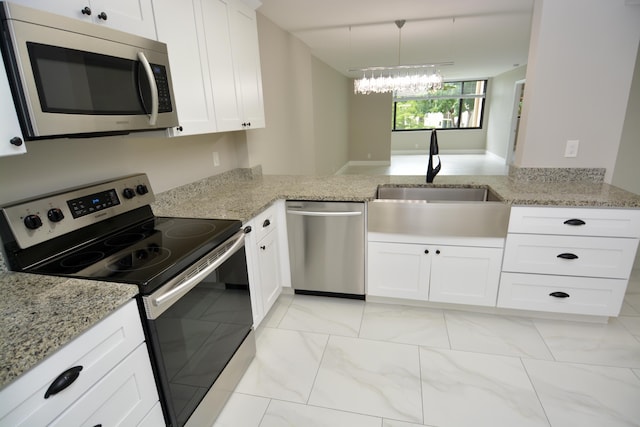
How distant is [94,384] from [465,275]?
211 centimetres

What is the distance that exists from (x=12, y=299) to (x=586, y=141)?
10.6 ft

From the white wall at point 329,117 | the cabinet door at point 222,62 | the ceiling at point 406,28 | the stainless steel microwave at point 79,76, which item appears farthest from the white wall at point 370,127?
the stainless steel microwave at point 79,76

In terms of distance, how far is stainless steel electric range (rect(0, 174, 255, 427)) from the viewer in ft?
3.97

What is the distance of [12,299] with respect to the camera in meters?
1.04

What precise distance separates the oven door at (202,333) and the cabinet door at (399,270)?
0.97m

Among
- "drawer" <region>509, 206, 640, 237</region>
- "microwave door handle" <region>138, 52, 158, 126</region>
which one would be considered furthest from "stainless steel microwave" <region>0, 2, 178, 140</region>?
"drawer" <region>509, 206, 640, 237</region>

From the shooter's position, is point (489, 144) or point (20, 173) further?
point (489, 144)

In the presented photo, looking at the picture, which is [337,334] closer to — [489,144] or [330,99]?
[330,99]

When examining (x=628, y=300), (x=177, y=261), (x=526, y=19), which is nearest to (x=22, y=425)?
(x=177, y=261)

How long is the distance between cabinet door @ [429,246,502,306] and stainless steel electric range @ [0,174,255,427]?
4.32ft

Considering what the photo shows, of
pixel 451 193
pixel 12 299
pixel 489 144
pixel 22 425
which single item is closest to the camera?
pixel 22 425

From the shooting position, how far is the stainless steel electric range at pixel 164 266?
121cm

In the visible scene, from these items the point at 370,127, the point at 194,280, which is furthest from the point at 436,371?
the point at 370,127

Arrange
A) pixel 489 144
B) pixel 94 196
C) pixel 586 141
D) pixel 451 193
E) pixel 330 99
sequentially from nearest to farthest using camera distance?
pixel 94 196 < pixel 586 141 < pixel 451 193 < pixel 330 99 < pixel 489 144
